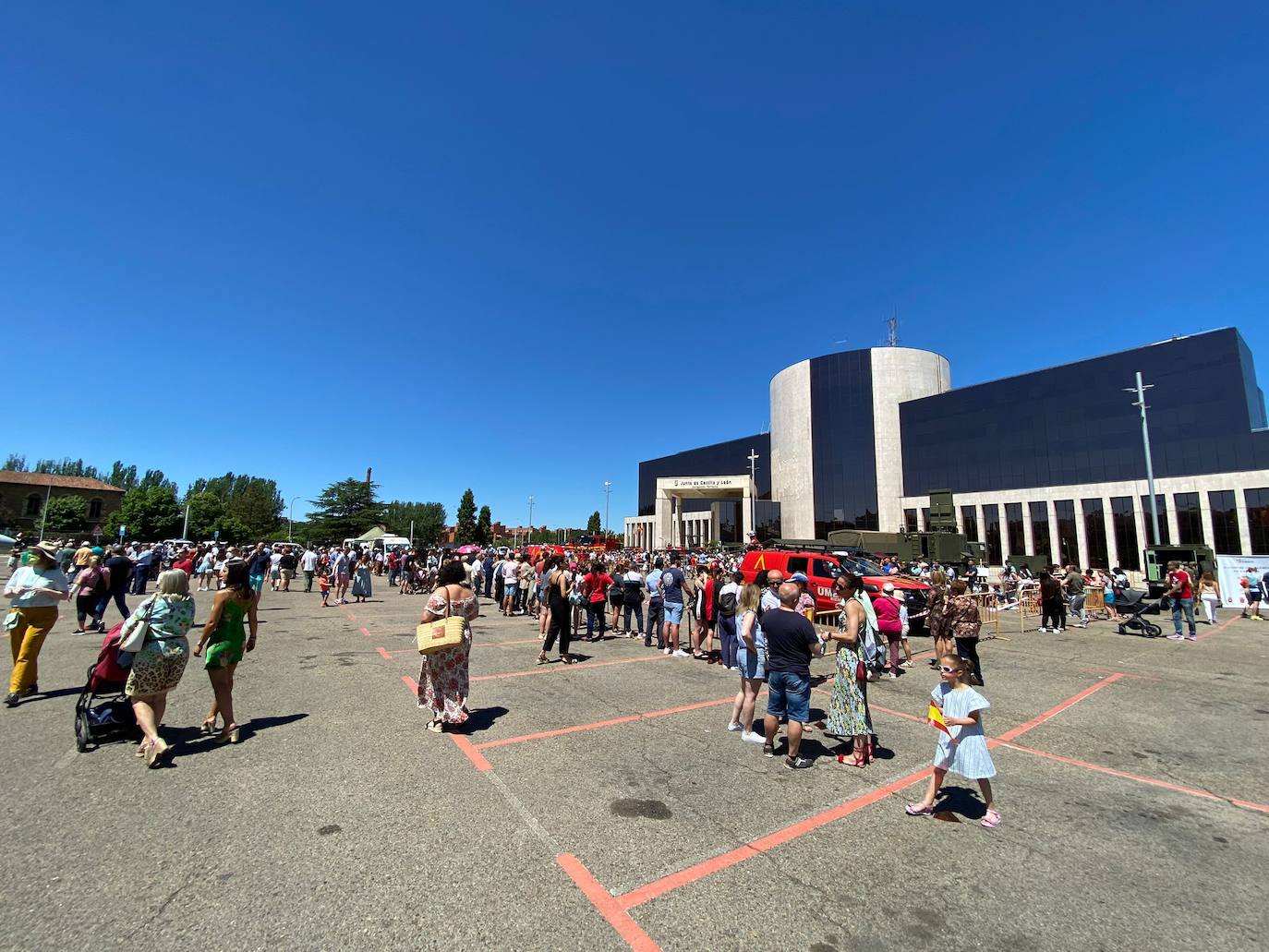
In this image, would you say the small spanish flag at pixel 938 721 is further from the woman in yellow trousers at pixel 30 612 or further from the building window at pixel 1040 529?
the building window at pixel 1040 529

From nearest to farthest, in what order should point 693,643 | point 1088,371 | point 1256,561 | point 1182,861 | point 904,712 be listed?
1. point 1182,861
2. point 904,712
3. point 693,643
4. point 1256,561
5. point 1088,371

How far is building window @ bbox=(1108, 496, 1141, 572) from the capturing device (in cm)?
4150

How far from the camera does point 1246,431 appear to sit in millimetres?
38031

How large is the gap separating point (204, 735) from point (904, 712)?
8.27 metres

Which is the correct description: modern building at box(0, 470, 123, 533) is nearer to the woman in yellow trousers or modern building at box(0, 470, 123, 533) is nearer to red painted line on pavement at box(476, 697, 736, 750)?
the woman in yellow trousers

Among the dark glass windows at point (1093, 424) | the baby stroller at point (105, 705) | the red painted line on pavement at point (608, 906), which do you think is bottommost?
the red painted line on pavement at point (608, 906)

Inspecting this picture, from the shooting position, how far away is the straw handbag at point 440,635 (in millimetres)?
5590

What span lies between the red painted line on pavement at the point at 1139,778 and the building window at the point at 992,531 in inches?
2091

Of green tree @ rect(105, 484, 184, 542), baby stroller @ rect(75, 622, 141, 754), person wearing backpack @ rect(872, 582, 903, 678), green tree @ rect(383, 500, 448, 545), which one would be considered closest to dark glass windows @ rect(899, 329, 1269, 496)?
person wearing backpack @ rect(872, 582, 903, 678)

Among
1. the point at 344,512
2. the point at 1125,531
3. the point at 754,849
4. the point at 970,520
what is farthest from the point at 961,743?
the point at 344,512

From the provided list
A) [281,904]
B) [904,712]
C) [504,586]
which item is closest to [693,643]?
[904,712]

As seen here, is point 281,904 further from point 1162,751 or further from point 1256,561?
point 1256,561

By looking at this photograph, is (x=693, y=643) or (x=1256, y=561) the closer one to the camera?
(x=693, y=643)

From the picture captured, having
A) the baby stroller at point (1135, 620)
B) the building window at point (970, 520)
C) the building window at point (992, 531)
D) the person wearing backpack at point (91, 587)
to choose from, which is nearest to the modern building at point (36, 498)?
the person wearing backpack at point (91, 587)
